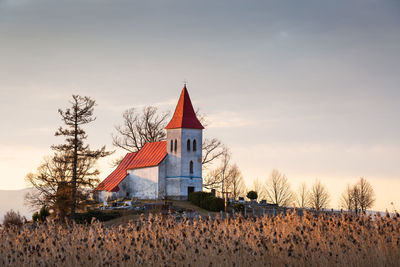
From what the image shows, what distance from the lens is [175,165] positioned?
196ft

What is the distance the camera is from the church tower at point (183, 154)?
59.2 m

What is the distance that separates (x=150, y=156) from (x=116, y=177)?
624 cm

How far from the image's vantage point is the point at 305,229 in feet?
42.7

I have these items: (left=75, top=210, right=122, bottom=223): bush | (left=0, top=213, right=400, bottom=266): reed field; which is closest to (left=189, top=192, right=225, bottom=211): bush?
(left=75, top=210, right=122, bottom=223): bush

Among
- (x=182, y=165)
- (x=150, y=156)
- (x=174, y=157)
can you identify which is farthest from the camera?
(x=150, y=156)

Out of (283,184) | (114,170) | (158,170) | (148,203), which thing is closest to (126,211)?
(148,203)

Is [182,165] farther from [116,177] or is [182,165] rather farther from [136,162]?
[116,177]

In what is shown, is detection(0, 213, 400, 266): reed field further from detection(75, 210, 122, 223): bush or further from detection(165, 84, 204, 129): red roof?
detection(165, 84, 204, 129): red roof

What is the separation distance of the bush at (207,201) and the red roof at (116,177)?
10.8 metres

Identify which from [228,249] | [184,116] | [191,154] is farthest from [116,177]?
[228,249]

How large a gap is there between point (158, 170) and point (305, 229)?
4716 centimetres

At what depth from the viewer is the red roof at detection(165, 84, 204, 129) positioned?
59906 mm

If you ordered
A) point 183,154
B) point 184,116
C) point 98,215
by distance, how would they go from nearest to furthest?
point 98,215 → point 183,154 → point 184,116

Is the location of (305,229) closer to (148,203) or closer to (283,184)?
(148,203)
